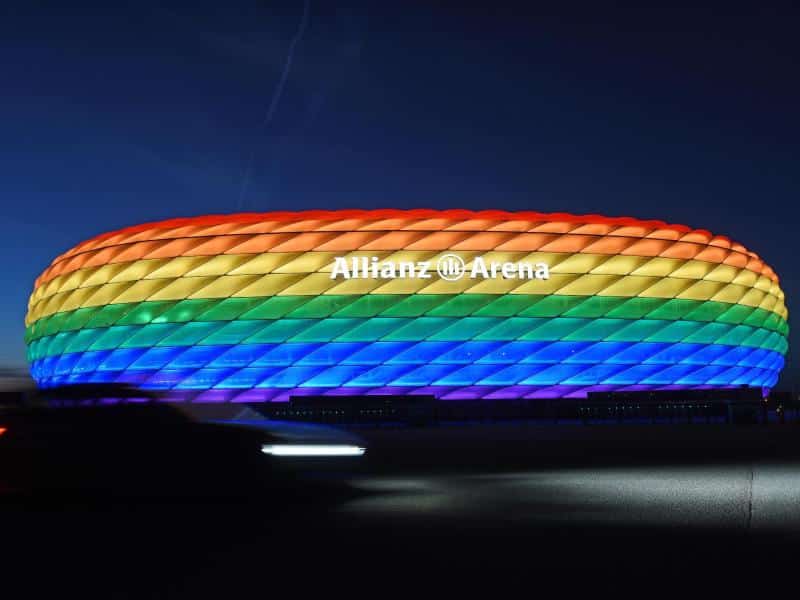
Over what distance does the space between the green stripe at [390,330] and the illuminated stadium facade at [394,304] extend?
57mm

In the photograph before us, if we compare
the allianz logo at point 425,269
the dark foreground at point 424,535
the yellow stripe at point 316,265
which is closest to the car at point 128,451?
the dark foreground at point 424,535

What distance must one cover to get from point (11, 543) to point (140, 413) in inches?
97.6

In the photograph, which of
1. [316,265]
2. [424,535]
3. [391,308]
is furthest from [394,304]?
[424,535]

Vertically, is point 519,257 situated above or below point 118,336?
above

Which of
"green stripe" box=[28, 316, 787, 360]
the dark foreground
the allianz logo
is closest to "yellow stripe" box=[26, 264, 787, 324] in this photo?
the allianz logo

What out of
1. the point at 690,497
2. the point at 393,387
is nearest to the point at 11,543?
Result: the point at 690,497

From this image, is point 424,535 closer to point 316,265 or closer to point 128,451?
point 128,451

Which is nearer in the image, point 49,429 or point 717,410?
point 49,429

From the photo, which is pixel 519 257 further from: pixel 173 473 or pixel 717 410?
pixel 173 473

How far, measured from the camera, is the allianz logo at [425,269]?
35.6 m

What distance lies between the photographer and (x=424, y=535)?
257 inches

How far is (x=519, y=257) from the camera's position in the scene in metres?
36.5

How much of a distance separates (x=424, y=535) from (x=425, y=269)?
29.3m

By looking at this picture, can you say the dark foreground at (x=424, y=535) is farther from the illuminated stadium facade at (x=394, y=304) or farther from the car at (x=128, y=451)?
the illuminated stadium facade at (x=394, y=304)
